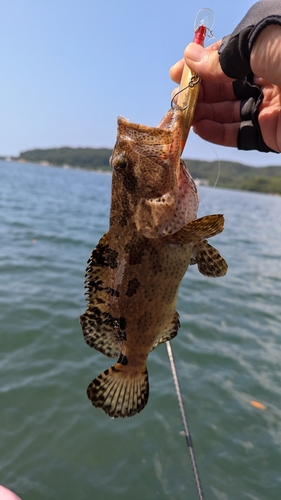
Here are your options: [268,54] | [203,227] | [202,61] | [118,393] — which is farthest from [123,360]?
[268,54]

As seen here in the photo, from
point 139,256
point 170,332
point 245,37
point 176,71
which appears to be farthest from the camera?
point 176,71

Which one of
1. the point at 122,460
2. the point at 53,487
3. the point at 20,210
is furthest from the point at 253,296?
the point at 20,210

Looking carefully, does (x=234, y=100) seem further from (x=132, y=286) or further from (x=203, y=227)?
(x=132, y=286)

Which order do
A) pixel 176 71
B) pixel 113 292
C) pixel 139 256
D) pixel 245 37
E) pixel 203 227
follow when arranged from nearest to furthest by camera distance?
pixel 203 227
pixel 245 37
pixel 139 256
pixel 113 292
pixel 176 71

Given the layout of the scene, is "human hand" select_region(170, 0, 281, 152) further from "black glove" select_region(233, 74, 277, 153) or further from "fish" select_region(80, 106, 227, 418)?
"fish" select_region(80, 106, 227, 418)

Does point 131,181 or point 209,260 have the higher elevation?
point 131,181

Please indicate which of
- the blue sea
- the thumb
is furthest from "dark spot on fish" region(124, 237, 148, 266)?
the thumb

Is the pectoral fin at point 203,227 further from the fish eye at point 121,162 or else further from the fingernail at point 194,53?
the fingernail at point 194,53

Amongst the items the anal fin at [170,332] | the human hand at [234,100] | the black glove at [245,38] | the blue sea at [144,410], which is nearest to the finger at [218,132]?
the human hand at [234,100]
